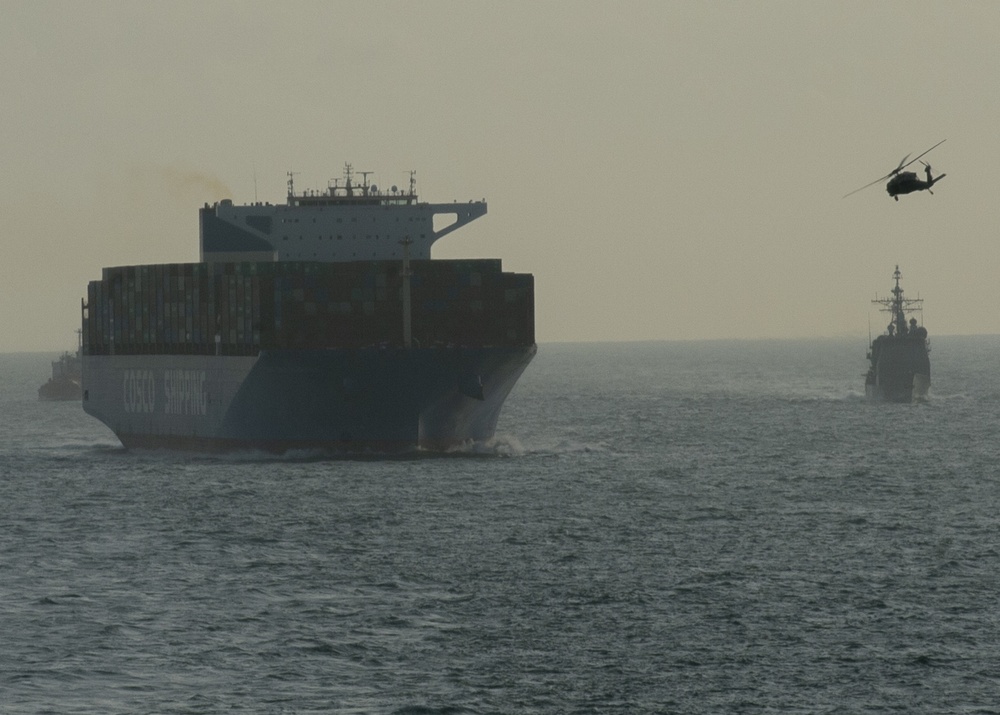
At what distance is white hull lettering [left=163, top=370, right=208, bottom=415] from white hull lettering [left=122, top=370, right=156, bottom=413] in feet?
A: 5.89

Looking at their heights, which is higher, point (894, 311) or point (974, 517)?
point (894, 311)

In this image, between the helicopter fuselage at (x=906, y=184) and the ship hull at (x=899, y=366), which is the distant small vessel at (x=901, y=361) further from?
the helicopter fuselage at (x=906, y=184)

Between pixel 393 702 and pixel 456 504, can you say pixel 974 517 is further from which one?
pixel 393 702

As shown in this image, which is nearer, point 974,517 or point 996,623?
point 996,623

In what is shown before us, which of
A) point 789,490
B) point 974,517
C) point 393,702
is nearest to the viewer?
point 393,702

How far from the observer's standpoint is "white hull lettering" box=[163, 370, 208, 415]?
7894 cm

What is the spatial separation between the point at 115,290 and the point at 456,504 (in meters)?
38.0

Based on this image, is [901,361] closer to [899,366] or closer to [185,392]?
[899,366]

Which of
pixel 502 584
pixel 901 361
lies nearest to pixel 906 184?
pixel 502 584

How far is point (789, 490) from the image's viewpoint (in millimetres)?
63562

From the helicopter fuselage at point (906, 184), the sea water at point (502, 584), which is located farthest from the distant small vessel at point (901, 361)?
the helicopter fuselage at point (906, 184)

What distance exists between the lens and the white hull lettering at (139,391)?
84.7 meters

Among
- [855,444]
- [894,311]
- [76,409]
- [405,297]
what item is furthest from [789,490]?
[76,409]

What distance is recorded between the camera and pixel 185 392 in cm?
8056
